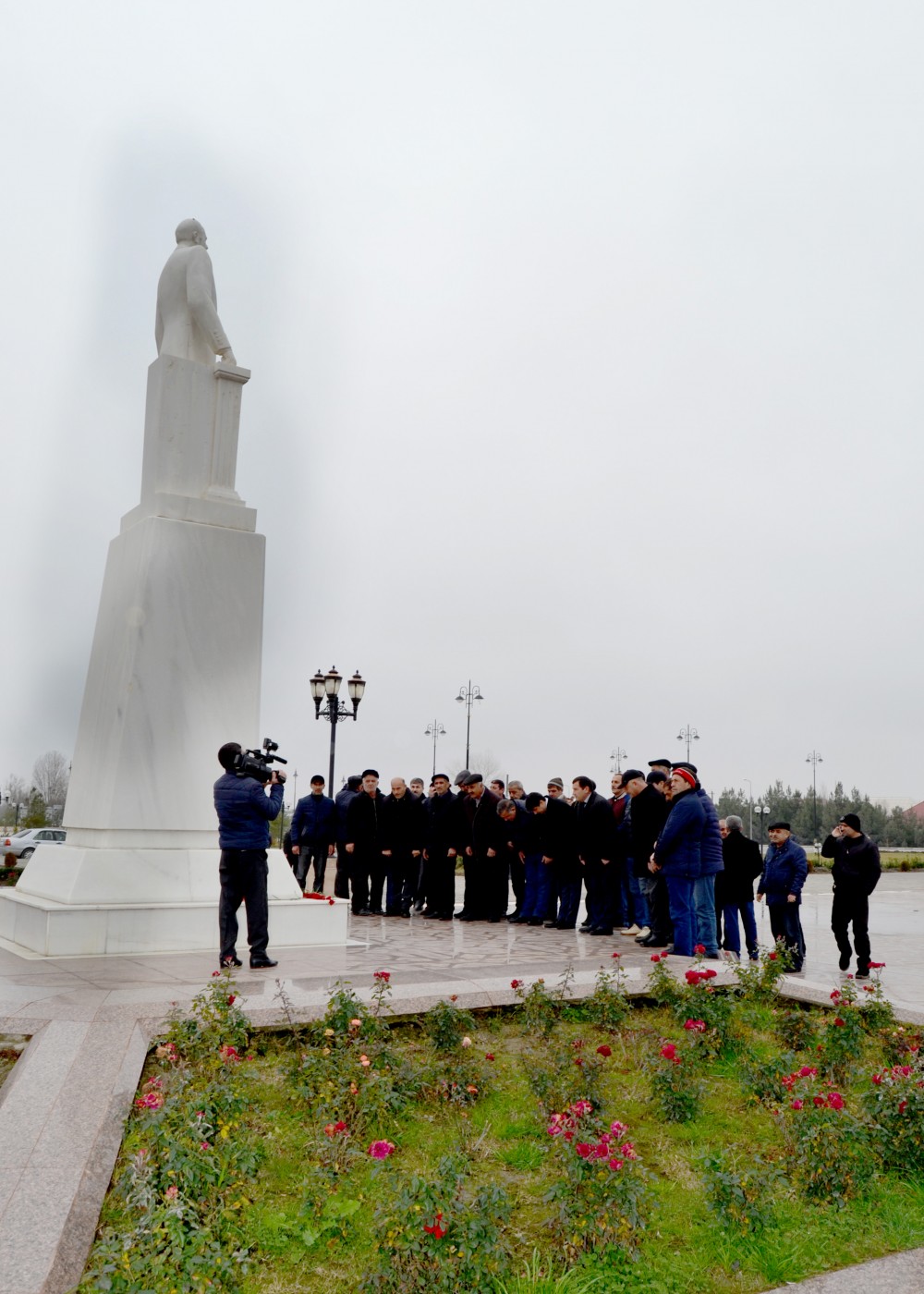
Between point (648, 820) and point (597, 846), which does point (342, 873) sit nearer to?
point (597, 846)

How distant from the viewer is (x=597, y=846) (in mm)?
10719

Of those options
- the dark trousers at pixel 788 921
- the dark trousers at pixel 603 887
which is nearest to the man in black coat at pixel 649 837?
the dark trousers at pixel 603 887

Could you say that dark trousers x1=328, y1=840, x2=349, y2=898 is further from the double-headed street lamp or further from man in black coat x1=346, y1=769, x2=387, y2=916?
the double-headed street lamp

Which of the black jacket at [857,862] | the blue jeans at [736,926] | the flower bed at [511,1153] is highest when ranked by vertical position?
the black jacket at [857,862]

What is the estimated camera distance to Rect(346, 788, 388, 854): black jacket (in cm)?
1288

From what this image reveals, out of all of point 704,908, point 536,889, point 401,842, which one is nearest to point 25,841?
point 401,842

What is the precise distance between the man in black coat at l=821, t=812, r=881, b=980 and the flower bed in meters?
3.00

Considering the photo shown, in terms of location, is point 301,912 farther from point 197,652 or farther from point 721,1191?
point 721,1191

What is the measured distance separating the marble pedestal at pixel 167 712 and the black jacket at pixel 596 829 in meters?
2.92

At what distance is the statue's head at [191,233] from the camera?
10250 millimetres

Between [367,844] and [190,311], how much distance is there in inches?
260

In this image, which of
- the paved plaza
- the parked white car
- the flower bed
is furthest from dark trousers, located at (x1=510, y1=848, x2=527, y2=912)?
the parked white car

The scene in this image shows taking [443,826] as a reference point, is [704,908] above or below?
below

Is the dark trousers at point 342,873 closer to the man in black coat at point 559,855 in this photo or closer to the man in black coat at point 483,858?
the man in black coat at point 483,858
